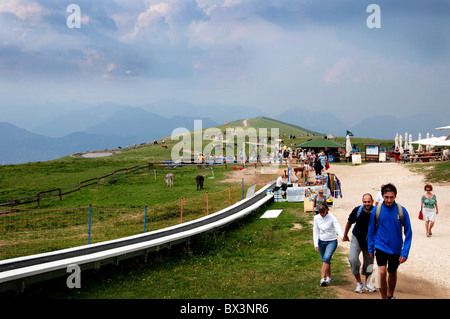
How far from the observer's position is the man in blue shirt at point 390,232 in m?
6.54

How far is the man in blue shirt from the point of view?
6539 millimetres

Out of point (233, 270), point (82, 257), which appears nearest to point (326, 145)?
point (233, 270)

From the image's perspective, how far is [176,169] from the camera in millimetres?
44156

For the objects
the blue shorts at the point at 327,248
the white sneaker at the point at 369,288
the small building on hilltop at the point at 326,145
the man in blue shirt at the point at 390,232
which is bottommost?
the white sneaker at the point at 369,288

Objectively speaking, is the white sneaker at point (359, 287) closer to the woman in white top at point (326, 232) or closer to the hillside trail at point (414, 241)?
the hillside trail at point (414, 241)

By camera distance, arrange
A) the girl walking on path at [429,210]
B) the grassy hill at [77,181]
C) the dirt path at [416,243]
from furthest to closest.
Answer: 1. the grassy hill at [77,181]
2. the girl walking on path at [429,210]
3. the dirt path at [416,243]

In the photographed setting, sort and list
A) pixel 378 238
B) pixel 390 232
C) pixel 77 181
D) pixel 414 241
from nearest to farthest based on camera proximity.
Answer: pixel 390 232 < pixel 378 238 < pixel 414 241 < pixel 77 181

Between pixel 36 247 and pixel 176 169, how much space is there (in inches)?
1169

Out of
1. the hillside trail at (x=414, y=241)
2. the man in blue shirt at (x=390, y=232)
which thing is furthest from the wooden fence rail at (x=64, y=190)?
the man in blue shirt at (x=390, y=232)

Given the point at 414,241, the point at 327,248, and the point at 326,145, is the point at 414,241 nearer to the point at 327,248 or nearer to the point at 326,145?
the point at 327,248

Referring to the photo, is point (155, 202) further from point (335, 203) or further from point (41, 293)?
point (41, 293)

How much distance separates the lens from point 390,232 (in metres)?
6.61

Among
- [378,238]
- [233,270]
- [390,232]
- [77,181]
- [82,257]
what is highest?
[390,232]
